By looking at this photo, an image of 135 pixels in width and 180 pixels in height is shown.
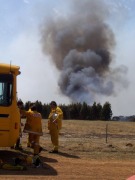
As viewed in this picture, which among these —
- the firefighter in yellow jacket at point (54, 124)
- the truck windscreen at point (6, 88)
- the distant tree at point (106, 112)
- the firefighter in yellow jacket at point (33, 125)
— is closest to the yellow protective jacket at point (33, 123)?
the firefighter in yellow jacket at point (33, 125)

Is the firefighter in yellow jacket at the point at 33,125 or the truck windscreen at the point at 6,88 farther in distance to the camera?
the firefighter in yellow jacket at the point at 33,125

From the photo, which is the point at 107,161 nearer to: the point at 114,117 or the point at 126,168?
the point at 126,168

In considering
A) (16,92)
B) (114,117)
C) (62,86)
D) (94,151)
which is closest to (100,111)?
(114,117)

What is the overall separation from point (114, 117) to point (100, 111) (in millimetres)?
3024

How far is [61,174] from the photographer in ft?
36.8

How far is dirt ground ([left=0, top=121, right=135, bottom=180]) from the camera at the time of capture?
1105cm

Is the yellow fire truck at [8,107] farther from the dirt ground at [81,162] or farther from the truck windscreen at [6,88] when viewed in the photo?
the dirt ground at [81,162]

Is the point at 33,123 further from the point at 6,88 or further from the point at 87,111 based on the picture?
the point at 87,111

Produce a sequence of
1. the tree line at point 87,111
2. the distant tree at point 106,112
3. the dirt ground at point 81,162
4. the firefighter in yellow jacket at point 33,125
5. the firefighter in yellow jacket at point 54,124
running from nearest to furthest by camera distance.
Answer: the dirt ground at point 81,162, the firefighter in yellow jacket at point 33,125, the firefighter in yellow jacket at point 54,124, the tree line at point 87,111, the distant tree at point 106,112

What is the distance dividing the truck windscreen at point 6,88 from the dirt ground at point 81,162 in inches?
72.1

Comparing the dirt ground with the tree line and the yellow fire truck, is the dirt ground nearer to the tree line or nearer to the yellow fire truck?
the yellow fire truck

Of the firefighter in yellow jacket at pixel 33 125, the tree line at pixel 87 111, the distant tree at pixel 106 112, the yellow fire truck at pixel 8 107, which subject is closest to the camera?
the yellow fire truck at pixel 8 107

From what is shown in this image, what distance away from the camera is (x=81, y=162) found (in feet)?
44.3

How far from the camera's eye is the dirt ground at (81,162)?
1105 cm
